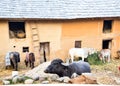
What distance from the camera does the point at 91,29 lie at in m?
26.2

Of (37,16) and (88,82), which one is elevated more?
(37,16)

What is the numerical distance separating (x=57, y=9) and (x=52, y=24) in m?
1.16

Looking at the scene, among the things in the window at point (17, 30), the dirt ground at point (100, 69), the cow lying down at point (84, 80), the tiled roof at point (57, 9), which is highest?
the tiled roof at point (57, 9)

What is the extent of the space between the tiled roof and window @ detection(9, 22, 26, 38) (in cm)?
133

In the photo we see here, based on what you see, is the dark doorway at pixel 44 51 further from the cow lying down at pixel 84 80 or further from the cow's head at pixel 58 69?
the cow lying down at pixel 84 80

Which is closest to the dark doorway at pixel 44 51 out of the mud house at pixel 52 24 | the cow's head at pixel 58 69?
the mud house at pixel 52 24

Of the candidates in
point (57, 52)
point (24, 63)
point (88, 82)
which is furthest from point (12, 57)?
point (88, 82)

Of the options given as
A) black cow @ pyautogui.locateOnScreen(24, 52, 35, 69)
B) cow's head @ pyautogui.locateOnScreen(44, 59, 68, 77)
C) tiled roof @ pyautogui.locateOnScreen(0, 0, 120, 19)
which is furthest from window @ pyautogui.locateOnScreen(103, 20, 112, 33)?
cow's head @ pyautogui.locateOnScreen(44, 59, 68, 77)

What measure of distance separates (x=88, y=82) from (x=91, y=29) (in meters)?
12.0

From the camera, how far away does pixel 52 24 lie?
82.5ft

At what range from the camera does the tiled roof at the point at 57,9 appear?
24.5 m

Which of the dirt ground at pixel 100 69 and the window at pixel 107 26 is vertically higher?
the window at pixel 107 26

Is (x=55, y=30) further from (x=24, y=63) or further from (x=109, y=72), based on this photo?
(x=109, y=72)

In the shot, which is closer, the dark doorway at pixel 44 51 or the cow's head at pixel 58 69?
the cow's head at pixel 58 69
